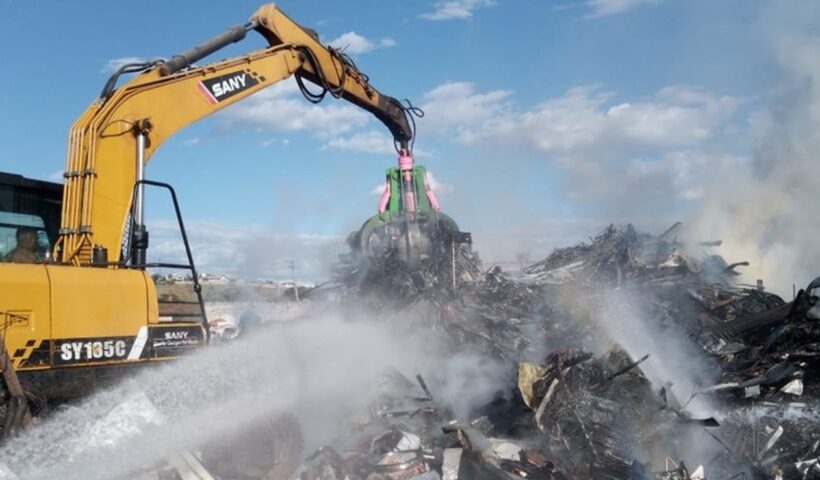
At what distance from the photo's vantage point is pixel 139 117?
610 cm

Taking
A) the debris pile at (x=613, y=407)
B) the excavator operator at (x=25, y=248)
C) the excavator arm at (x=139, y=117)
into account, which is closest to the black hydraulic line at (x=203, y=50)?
the excavator arm at (x=139, y=117)

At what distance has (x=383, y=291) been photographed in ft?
40.1

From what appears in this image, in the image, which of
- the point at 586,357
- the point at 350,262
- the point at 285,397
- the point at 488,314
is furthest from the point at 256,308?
the point at 586,357

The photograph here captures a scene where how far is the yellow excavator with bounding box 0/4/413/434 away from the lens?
472 cm

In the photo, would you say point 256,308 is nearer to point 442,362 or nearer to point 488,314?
point 488,314

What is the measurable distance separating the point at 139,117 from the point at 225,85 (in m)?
1.11

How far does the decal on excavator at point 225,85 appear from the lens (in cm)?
677

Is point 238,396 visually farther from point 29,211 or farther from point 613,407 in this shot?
point 613,407

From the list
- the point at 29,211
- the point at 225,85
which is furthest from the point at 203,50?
the point at 29,211

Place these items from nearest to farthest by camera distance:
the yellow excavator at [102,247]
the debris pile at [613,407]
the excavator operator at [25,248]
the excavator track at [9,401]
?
the excavator track at [9,401] < the yellow excavator at [102,247] < the excavator operator at [25,248] < the debris pile at [613,407]

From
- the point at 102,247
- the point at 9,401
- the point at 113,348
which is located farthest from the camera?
the point at 102,247

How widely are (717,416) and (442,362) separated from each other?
339 cm

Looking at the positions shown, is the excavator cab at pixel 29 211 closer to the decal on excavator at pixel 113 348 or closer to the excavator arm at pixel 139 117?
the excavator arm at pixel 139 117

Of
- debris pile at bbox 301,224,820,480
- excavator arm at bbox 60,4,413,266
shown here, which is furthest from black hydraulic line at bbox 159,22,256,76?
debris pile at bbox 301,224,820,480
